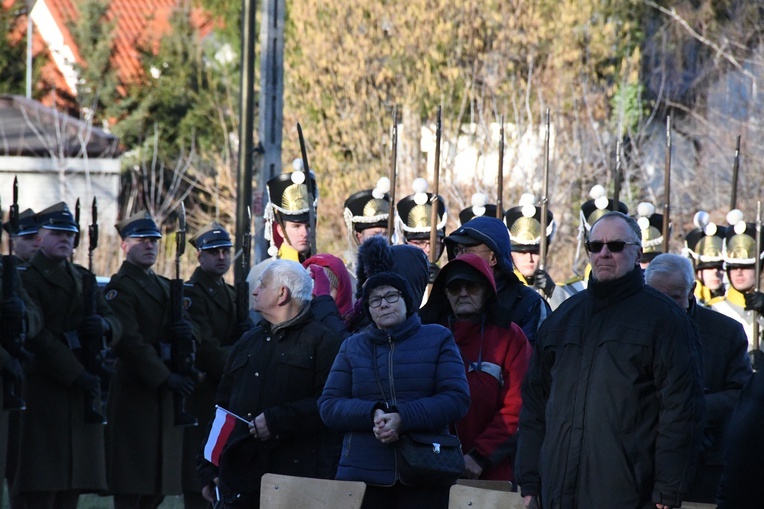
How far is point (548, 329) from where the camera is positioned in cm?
606

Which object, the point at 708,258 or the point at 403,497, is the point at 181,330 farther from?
the point at 708,258

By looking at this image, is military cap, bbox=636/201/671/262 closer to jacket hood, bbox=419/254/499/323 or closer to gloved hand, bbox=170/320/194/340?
gloved hand, bbox=170/320/194/340

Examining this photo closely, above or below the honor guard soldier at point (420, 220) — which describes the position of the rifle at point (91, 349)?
below

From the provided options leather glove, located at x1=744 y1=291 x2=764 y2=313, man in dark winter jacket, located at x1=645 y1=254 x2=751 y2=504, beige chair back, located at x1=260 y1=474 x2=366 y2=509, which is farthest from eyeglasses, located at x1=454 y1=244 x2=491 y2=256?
leather glove, located at x1=744 y1=291 x2=764 y2=313

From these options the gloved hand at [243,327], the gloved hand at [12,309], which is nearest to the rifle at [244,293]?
the gloved hand at [243,327]

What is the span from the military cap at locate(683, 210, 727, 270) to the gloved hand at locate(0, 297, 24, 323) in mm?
5901

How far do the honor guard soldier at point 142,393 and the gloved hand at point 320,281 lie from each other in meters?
2.17

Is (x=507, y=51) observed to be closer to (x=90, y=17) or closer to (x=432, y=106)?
(x=432, y=106)

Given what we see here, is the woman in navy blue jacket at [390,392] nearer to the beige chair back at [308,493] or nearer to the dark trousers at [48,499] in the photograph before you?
the beige chair back at [308,493]

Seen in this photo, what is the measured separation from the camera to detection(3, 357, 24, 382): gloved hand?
8539 millimetres

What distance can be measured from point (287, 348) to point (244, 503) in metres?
0.71

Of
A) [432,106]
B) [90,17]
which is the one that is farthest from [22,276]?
[90,17]

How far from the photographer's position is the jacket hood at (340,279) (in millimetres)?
7684

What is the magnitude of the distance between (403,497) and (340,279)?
177 cm
